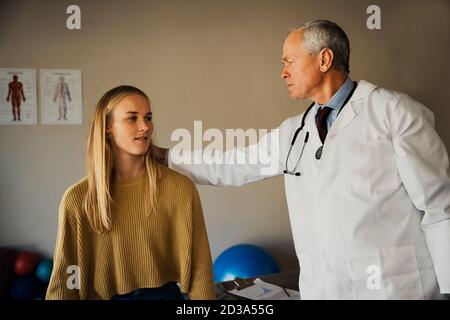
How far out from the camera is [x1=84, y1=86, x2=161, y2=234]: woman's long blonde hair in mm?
966

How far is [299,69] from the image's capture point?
3.28 feet

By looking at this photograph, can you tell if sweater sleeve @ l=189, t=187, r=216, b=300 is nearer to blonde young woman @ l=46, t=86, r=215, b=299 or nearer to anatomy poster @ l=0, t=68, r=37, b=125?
blonde young woman @ l=46, t=86, r=215, b=299

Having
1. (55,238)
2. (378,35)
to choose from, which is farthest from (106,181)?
(378,35)

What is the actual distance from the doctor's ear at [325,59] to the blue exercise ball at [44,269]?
0.76 m

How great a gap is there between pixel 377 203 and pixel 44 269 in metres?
0.76

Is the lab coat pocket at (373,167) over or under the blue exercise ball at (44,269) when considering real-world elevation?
over

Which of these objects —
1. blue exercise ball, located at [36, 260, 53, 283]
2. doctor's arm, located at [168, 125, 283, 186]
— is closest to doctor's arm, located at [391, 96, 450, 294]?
doctor's arm, located at [168, 125, 283, 186]

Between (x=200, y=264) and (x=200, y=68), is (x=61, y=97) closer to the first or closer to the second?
(x=200, y=68)

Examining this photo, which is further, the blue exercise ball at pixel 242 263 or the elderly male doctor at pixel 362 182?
the blue exercise ball at pixel 242 263

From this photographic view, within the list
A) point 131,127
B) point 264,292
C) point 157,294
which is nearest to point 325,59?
point 131,127

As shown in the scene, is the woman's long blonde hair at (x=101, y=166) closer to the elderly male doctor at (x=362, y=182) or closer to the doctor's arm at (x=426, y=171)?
the elderly male doctor at (x=362, y=182)

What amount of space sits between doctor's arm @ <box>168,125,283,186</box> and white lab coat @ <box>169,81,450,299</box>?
8 centimetres

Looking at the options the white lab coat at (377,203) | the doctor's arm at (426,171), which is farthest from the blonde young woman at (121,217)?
the doctor's arm at (426,171)

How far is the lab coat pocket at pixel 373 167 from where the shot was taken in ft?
3.19
